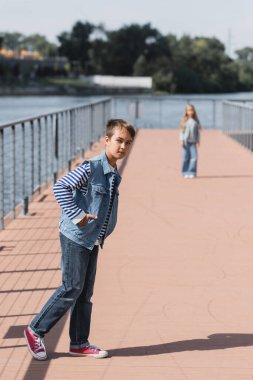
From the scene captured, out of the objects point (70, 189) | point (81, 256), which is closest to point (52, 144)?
point (81, 256)

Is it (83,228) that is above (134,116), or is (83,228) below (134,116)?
above

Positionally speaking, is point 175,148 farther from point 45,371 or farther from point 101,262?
point 45,371

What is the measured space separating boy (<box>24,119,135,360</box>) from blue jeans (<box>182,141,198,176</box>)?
9767 mm

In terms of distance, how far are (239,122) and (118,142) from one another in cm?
1965

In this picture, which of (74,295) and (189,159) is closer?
(74,295)

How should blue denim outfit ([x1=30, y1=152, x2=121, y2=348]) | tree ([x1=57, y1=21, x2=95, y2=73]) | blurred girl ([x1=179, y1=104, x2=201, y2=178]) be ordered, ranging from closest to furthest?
1. blue denim outfit ([x1=30, y1=152, x2=121, y2=348])
2. blurred girl ([x1=179, y1=104, x2=201, y2=178])
3. tree ([x1=57, y1=21, x2=95, y2=73])

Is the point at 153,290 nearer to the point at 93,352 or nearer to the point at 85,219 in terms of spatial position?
the point at 93,352

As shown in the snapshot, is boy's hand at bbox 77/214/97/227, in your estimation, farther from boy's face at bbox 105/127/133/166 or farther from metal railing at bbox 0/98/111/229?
metal railing at bbox 0/98/111/229

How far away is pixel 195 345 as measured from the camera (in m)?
5.11

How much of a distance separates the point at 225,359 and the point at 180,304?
1.18 meters

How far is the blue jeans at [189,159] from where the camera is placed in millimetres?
14562

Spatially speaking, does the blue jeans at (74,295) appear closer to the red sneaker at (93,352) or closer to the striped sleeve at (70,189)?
the red sneaker at (93,352)

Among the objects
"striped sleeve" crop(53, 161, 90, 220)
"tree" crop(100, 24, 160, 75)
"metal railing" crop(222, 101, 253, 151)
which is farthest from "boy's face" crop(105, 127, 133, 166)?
"tree" crop(100, 24, 160, 75)

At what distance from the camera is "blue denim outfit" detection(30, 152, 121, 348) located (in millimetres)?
4613
